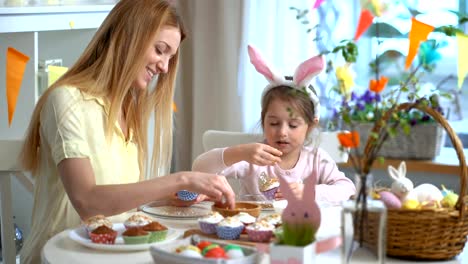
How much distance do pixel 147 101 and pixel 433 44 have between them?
3.23ft

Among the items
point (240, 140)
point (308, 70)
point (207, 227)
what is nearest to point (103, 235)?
point (207, 227)

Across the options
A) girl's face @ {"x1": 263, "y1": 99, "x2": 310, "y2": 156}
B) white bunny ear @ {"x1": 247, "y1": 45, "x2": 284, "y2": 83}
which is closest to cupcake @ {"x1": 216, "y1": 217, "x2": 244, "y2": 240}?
white bunny ear @ {"x1": 247, "y1": 45, "x2": 284, "y2": 83}

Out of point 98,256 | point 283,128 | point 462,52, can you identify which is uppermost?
point 462,52

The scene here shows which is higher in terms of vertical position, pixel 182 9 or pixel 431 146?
pixel 182 9

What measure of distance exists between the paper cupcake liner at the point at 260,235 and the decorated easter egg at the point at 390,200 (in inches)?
9.8

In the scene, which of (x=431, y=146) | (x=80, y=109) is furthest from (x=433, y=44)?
(x=431, y=146)

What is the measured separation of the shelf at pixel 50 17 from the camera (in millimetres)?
3053

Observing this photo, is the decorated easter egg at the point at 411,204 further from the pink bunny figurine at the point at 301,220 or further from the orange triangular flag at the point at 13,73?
the orange triangular flag at the point at 13,73

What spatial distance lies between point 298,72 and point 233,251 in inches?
36.8

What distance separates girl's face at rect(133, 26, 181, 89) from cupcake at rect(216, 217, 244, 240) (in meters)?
0.59

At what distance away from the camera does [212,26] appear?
13.0ft

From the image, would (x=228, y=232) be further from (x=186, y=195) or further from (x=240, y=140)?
(x=240, y=140)

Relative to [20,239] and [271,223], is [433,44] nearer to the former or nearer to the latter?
[271,223]

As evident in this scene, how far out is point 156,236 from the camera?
6.72 feet
